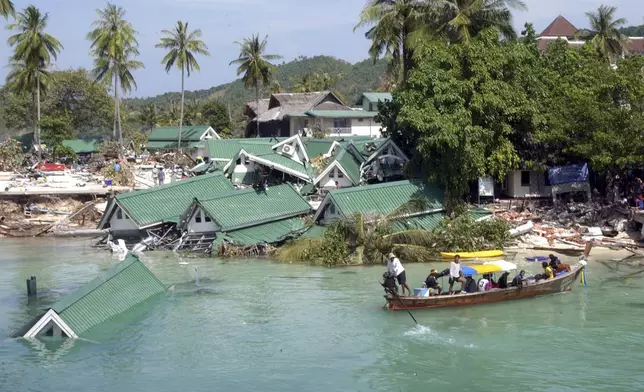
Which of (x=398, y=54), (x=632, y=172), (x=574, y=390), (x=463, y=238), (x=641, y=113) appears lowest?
(x=574, y=390)

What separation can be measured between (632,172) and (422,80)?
489 inches

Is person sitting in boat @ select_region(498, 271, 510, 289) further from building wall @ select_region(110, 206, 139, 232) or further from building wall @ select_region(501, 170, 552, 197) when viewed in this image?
A: building wall @ select_region(110, 206, 139, 232)

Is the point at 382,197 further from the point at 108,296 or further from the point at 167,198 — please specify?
the point at 108,296

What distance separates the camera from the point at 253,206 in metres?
39.1

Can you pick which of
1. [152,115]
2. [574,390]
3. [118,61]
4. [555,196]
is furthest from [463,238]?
[152,115]

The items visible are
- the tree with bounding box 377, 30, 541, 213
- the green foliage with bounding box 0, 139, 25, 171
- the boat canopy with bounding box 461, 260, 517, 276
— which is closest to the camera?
the boat canopy with bounding box 461, 260, 517, 276

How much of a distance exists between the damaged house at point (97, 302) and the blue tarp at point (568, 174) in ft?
72.9

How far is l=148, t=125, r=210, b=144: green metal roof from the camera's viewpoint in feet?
262

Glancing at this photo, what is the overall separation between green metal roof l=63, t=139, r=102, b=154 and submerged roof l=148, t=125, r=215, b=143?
6.01 m

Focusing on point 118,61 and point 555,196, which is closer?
point 555,196

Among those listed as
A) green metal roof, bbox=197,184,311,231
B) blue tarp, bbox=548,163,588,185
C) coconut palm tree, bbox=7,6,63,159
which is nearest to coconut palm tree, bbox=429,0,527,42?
blue tarp, bbox=548,163,588,185

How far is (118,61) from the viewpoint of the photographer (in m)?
67.6

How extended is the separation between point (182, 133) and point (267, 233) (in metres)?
46.6

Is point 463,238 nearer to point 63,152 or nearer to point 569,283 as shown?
point 569,283
